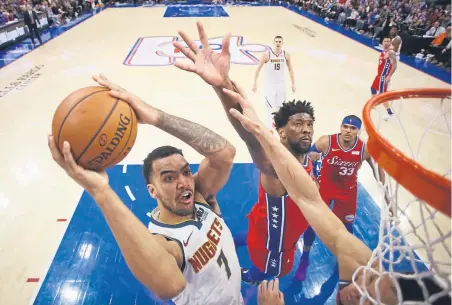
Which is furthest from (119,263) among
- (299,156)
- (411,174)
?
(411,174)

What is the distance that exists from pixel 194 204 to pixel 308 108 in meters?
1.40

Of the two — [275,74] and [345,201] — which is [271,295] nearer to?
[345,201]

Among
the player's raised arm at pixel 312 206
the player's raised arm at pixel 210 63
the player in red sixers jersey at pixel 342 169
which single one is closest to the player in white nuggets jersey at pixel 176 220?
the player's raised arm at pixel 210 63

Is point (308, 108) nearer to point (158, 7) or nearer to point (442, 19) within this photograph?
point (442, 19)

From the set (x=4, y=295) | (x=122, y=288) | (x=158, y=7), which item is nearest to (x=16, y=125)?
(x=4, y=295)

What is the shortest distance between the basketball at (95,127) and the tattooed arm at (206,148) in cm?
19

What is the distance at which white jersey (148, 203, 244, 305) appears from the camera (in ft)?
6.03

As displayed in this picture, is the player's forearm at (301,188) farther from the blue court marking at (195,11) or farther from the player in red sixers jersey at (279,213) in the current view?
the blue court marking at (195,11)

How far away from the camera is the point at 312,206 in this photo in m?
1.66

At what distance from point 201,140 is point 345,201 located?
1.82 m

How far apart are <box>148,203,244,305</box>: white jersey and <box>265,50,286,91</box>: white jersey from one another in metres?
4.08

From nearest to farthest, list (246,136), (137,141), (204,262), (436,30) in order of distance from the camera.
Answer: (204,262) → (246,136) → (137,141) → (436,30)

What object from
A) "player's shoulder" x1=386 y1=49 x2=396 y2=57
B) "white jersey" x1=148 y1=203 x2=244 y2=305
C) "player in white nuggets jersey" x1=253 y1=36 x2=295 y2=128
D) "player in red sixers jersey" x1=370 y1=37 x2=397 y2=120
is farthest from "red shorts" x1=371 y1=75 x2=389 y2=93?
"white jersey" x1=148 y1=203 x2=244 y2=305

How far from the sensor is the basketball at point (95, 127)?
59.7 inches
